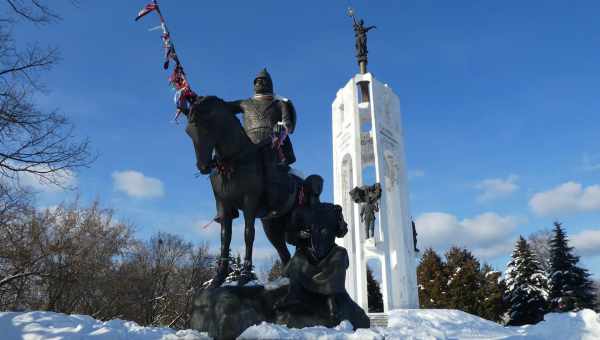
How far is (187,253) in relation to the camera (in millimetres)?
33031

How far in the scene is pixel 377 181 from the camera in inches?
1084

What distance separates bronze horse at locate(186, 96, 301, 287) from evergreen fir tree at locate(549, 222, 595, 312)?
93.2ft

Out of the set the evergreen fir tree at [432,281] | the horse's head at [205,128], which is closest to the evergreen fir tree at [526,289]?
the evergreen fir tree at [432,281]

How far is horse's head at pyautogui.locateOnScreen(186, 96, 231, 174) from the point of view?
211 inches

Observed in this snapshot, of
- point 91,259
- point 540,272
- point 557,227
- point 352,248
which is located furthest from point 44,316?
point 540,272

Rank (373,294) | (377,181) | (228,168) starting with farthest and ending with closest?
1. (373,294)
2. (377,181)
3. (228,168)

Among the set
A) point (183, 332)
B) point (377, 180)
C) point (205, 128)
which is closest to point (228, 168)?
point (205, 128)

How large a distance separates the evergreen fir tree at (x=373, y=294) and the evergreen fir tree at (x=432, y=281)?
3.87 metres

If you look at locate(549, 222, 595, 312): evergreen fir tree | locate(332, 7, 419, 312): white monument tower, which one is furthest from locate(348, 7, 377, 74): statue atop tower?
locate(549, 222, 595, 312): evergreen fir tree

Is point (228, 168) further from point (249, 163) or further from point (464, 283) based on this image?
point (464, 283)

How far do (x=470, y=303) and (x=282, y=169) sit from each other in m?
34.0

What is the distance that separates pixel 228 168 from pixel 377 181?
22.4 meters

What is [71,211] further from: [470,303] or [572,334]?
[470,303]

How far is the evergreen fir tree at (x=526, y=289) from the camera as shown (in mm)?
31219
